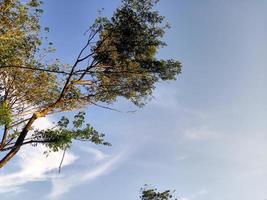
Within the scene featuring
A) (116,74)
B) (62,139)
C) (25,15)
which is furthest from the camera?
(116,74)

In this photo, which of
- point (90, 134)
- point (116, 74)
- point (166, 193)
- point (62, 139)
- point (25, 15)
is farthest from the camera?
point (166, 193)

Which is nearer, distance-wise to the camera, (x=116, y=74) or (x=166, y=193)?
(x=116, y=74)

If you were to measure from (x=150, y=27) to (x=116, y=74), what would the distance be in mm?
3523

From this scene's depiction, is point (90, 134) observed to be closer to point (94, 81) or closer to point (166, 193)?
point (94, 81)

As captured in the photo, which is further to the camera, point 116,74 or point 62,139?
point 116,74

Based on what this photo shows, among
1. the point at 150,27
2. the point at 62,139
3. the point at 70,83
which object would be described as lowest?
the point at 62,139

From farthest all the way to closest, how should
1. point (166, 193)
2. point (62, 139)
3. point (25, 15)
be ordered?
point (166, 193), point (62, 139), point (25, 15)

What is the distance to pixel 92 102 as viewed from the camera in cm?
2638

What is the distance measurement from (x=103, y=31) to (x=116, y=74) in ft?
8.95

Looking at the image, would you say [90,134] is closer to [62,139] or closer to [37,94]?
[62,139]

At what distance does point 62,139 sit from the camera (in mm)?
22234

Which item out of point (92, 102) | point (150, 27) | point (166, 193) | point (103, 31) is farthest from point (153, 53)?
point (166, 193)

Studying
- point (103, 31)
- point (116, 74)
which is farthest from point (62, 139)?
point (103, 31)

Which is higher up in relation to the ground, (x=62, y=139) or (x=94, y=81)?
(x=94, y=81)
